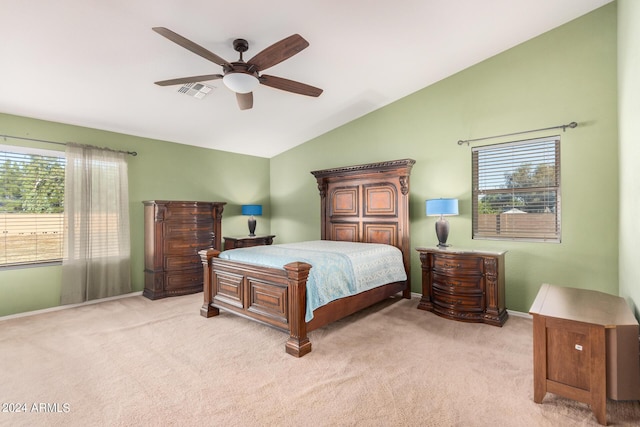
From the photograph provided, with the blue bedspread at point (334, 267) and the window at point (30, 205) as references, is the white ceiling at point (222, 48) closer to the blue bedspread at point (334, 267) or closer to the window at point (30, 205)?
the window at point (30, 205)

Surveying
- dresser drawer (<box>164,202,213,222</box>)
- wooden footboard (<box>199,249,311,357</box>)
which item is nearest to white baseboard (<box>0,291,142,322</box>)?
dresser drawer (<box>164,202,213,222</box>)

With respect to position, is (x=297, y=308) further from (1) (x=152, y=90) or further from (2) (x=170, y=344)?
(1) (x=152, y=90)

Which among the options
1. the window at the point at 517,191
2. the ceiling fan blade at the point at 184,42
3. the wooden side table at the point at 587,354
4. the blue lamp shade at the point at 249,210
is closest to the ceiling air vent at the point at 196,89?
the ceiling fan blade at the point at 184,42

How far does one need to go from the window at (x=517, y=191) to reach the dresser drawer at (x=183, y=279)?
4.28 m

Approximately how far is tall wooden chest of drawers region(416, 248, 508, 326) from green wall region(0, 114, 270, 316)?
3.98 meters

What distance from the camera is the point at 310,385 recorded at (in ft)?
7.41

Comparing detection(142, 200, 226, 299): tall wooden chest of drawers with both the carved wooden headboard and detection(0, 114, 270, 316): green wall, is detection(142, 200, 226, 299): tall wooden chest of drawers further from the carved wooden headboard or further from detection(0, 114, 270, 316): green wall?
the carved wooden headboard

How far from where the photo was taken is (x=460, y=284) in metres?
3.62

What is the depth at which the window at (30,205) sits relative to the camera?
3803mm

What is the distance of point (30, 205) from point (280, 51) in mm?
3961

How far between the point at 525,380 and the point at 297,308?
6.10 feet

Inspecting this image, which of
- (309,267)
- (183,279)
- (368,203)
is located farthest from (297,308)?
(183,279)

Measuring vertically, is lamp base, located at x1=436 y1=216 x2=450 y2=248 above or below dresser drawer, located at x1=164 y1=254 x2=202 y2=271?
above

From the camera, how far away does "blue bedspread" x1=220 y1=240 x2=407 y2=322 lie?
2982 mm
